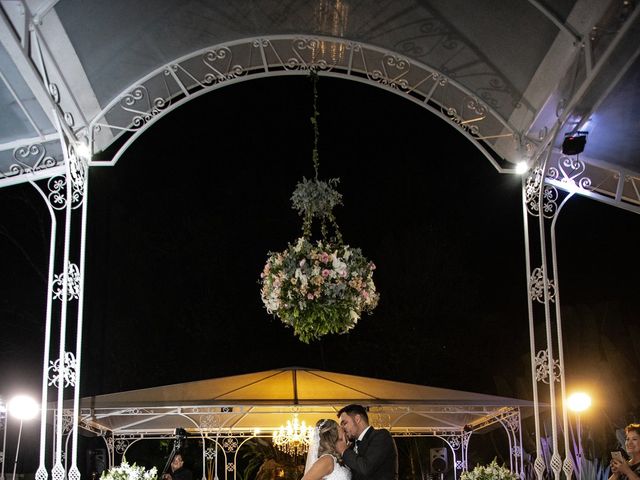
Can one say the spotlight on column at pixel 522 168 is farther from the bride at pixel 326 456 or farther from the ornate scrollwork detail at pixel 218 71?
the bride at pixel 326 456

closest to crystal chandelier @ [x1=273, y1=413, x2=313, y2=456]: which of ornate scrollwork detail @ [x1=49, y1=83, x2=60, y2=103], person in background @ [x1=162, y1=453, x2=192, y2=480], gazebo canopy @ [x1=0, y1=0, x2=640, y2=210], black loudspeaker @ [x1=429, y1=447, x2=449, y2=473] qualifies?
black loudspeaker @ [x1=429, y1=447, x2=449, y2=473]

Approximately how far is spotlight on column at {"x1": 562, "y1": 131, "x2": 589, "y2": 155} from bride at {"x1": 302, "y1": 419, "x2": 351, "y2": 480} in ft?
8.59

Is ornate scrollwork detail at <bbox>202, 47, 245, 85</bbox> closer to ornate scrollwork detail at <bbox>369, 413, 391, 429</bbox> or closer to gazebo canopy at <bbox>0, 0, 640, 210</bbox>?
gazebo canopy at <bbox>0, 0, 640, 210</bbox>

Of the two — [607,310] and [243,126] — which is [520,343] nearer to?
[607,310]

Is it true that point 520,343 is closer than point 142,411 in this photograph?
No

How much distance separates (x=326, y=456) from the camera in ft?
17.4

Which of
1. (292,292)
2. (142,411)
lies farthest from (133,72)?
(142,411)

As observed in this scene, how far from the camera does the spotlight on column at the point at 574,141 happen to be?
19.3 ft

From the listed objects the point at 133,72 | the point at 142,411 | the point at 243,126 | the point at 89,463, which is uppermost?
the point at 243,126

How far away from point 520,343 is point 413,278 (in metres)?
2.84

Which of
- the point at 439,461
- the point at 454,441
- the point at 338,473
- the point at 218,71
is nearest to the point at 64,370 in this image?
the point at 338,473

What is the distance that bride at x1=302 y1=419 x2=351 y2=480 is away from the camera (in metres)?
5.24

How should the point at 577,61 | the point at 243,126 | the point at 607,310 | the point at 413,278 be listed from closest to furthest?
the point at 577,61 → the point at 607,310 → the point at 243,126 → the point at 413,278

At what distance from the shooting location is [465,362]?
18.4 meters
